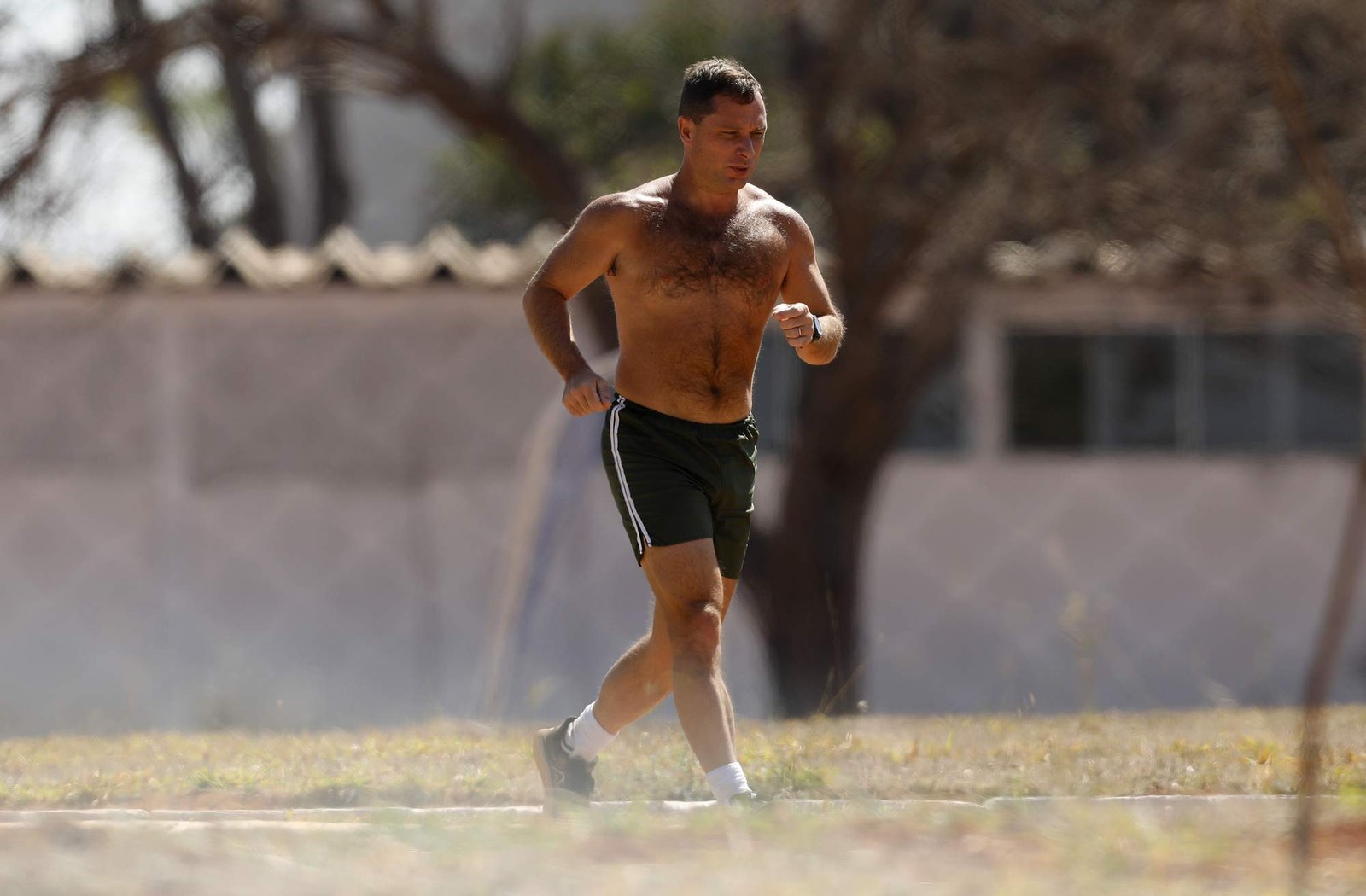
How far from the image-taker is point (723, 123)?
4.46 meters

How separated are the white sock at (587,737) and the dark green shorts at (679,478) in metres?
0.49

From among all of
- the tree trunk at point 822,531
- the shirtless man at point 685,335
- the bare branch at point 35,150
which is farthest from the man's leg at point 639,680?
the bare branch at point 35,150

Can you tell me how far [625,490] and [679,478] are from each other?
0.45 feet

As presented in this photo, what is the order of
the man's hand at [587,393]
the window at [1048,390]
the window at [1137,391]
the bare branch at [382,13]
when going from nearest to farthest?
the man's hand at [587,393] → the bare branch at [382,13] → the window at [1048,390] → the window at [1137,391]

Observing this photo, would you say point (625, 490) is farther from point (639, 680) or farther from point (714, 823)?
point (714, 823)

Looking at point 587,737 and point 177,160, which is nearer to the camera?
point 587,737

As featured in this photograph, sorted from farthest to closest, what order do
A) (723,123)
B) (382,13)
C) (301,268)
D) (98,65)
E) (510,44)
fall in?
(301,268), (510,44), (382,13), (98,65), (723,123)

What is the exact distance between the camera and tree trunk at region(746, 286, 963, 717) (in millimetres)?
10312

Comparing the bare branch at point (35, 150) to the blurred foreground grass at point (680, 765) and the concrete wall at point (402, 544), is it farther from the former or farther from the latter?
the blurred foreground grass at point (680, 765)

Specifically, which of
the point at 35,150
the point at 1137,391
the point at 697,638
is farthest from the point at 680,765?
the point at 1137,391

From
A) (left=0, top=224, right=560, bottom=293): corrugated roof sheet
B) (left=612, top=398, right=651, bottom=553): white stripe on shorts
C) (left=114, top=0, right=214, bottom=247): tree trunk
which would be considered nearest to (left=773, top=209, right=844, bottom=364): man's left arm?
(left=612, top=398, right=651, bottom=553): white stripe on shorts

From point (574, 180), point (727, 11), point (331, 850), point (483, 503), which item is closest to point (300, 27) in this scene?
point (574, 180)

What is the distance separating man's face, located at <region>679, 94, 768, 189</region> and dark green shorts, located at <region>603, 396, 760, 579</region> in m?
0.62

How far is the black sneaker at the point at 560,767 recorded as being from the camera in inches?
183
